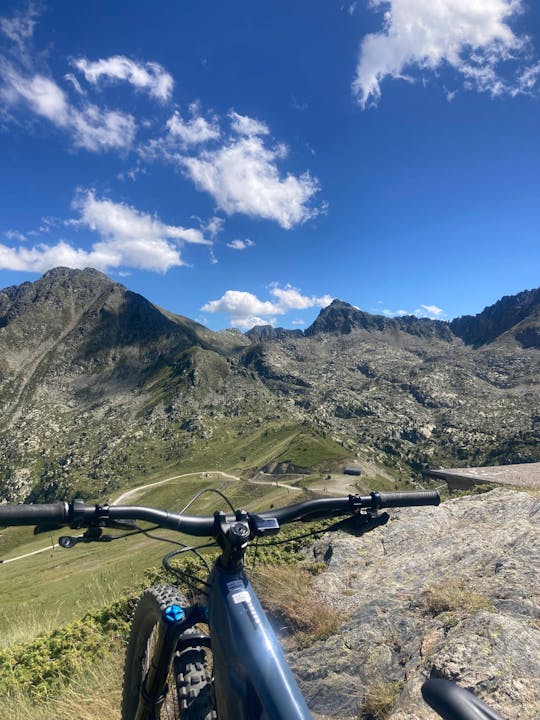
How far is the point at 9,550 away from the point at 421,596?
202 meters

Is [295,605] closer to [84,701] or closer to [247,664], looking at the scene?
[84,701]

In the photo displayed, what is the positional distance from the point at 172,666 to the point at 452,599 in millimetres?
4946

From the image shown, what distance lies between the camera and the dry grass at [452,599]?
682 cm

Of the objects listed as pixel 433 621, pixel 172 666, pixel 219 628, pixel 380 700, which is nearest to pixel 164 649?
pixel 172 666

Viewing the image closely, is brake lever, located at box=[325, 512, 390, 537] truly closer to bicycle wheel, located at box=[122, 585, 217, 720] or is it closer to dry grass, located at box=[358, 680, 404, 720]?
bicycle wheel, located at box=[122, 585, 217, 720]

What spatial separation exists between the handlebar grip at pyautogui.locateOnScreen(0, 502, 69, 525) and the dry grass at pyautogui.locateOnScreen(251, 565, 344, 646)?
5693 mm

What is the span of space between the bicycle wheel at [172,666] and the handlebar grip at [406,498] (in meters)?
2.25

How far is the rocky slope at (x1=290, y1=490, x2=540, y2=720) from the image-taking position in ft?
17.4

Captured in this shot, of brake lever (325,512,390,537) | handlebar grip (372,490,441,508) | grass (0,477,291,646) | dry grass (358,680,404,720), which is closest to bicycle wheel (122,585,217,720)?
brake lever (325,512,390,537)

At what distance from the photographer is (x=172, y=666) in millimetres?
4379

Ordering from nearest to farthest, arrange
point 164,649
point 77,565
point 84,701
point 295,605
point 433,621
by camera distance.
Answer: point 164,649
point 84,701
point 433,621
point 295,605
point 77,565

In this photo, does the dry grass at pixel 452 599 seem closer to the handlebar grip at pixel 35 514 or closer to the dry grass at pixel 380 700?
the dry grass at pixel 380 700

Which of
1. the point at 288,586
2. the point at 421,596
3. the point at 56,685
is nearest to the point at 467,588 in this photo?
the point at 421,596

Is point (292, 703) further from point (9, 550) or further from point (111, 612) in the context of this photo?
point (9, 550)
